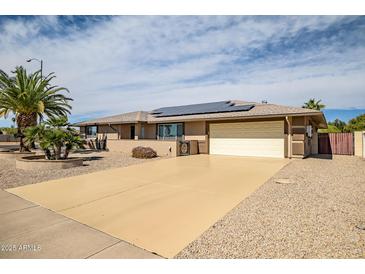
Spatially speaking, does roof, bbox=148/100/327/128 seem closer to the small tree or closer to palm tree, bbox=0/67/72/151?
the small tree

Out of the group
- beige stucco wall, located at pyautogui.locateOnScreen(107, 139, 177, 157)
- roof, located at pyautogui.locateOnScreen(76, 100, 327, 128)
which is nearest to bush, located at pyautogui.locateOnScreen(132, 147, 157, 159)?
beige stucco wall, located at pyautogui.locateOnScreen(107, 139, 177, 157)

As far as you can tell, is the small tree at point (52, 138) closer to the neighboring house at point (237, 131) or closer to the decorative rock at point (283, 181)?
the neighboring house at point (237, 131)

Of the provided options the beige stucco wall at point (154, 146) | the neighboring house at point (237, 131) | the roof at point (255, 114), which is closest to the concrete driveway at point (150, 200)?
the roof at point (255, 114)

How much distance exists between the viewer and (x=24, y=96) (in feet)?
53.8

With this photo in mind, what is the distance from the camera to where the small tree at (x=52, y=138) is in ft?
36.6

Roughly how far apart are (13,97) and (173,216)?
1738 cm

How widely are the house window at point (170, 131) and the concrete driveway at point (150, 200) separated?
9.91m

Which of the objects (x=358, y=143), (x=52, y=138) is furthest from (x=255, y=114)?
(x=52, y=138)

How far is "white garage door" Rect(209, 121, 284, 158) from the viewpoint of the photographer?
14.7m

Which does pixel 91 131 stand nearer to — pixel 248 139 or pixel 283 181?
pixel 248 139

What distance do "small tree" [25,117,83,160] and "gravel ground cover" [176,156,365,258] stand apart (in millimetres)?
9855
